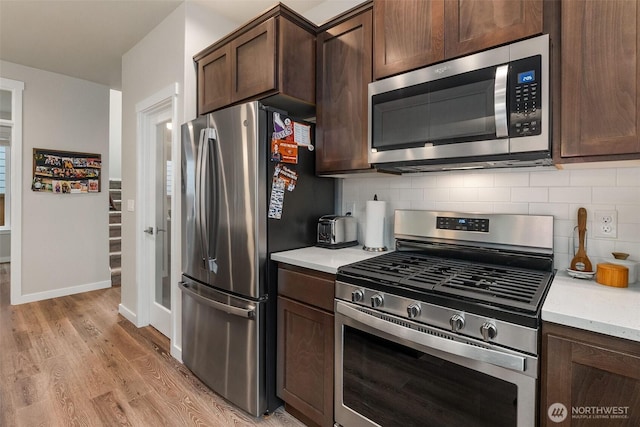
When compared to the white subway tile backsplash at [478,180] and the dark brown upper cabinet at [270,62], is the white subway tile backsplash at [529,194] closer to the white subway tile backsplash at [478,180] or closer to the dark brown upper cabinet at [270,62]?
the white subway tile backsplash at [478,180]

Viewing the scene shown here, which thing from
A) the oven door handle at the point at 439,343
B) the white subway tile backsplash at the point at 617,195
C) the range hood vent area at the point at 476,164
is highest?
the range hood vent area at the point at 476,164

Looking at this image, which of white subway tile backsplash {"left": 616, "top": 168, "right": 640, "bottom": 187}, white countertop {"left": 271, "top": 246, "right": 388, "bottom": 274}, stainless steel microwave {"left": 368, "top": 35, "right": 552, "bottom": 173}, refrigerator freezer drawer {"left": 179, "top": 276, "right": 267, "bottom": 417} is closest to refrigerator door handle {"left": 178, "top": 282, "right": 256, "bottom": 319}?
refrigerator freezer drawer {"left": 179, "top": 276, "right": 267, "bottom": 417}

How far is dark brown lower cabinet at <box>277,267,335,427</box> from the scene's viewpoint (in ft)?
5.24

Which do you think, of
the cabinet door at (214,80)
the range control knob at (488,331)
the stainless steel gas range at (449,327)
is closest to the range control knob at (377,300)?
the stainless steel gas range at (449,327)

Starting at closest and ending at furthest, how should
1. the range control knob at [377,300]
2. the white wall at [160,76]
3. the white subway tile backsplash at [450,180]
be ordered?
1. the range control knob at [377,300]
2. the white subway tile backsplash at [450,180]
3. the white wall at [160,76]

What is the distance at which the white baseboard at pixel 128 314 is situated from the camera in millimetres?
3148

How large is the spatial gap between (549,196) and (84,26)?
381cm

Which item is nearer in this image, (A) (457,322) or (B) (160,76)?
(A) (457,322)

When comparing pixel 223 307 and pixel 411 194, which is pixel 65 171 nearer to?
pixel 223 307

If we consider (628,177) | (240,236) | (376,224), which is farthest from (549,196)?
(240,236)

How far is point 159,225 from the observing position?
118 inches

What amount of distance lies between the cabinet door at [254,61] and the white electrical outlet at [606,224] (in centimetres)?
175

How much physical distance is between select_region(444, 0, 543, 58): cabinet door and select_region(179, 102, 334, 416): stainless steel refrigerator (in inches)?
37.7

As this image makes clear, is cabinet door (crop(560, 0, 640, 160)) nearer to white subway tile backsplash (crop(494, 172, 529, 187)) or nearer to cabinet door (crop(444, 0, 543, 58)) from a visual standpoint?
cabinet door (crop(444, 0, 543, 58))
